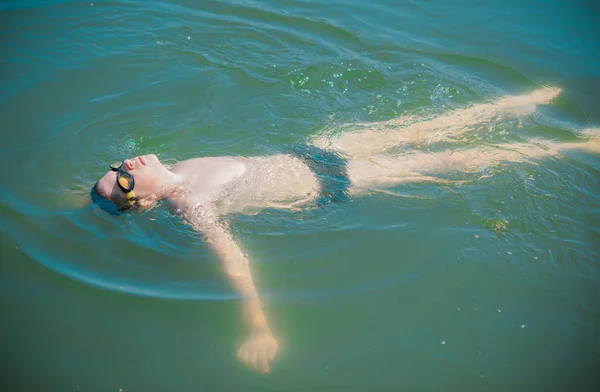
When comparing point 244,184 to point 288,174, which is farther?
point 288,174

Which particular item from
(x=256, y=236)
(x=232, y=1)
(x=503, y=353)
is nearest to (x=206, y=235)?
(x=256, y=236)

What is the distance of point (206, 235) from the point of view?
5.27 m

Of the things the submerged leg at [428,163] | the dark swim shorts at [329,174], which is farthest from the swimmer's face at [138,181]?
the submerged leg at [428,163]

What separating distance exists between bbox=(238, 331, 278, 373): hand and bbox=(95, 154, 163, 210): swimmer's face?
1.88 m

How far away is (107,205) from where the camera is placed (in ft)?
17.5

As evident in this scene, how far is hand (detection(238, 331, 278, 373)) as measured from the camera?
172 inches

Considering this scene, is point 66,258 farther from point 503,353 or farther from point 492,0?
point 492,0

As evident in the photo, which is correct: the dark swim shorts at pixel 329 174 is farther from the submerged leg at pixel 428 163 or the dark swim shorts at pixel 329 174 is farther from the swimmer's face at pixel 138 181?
the swimmer's face at pixel 138 181

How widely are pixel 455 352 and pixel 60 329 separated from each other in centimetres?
395

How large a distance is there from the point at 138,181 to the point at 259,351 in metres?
2.12

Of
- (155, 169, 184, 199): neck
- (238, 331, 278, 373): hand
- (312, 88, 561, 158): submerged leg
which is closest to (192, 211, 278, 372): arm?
(238, 331, 278, 373): hand

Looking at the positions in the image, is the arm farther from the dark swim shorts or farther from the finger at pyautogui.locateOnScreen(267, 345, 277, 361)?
the dark swim shorts

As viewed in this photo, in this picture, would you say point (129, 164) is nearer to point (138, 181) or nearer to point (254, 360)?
point (138, 181)

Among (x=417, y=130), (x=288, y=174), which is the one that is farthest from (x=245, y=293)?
(x=417, y=130)
